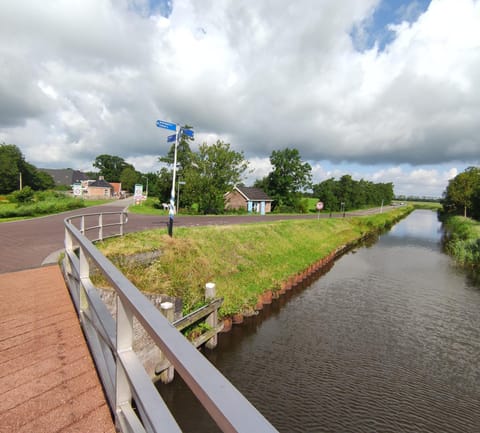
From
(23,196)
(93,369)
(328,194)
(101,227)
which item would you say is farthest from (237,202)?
(93,369)

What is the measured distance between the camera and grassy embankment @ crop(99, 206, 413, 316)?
372 inches

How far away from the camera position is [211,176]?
3641 centimetres

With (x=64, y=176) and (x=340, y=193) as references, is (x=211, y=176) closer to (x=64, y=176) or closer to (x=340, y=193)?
(x=340, y=193)

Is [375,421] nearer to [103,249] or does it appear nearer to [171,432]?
[171,432]

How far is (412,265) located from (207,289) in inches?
726

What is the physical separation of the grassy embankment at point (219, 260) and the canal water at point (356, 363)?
1313 millimetres

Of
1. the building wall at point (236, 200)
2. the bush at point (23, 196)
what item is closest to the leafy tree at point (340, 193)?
the building wall at point (236, 200)

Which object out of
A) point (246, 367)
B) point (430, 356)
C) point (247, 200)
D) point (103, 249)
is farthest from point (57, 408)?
point (247, 200)

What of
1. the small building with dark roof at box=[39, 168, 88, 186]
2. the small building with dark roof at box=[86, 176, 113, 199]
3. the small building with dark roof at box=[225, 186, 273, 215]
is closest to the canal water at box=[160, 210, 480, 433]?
the small building with dark roof at box=[225, 186, 273, 215]

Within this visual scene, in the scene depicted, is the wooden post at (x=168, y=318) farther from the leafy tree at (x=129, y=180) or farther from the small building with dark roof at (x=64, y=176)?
the leafy tree at (x=129, y=180)

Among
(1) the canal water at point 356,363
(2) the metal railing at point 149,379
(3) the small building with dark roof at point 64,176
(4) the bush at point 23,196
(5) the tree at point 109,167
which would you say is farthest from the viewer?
(5) the tree at point 109,167

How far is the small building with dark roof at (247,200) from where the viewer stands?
47.9 meters

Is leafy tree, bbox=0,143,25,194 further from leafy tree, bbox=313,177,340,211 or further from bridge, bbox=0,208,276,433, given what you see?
bridge, bbox=0,208,276,433

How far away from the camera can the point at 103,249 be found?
30.3 ft
